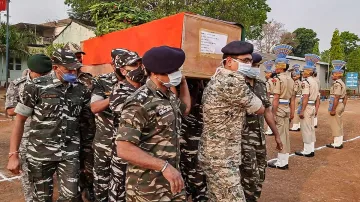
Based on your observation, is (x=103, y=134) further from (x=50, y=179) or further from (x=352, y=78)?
(x=352, y=78)

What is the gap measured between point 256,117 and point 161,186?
6.30 ft

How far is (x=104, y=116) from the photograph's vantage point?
3561 millimetres

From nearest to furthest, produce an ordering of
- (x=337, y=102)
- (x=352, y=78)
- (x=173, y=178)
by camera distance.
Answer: (x=173, y=178) → (x=337, y=102) → (x=352, y=78)

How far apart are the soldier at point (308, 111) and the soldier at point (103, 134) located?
4.81 metres

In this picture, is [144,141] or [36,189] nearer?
[144,141]

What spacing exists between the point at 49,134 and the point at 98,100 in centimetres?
56

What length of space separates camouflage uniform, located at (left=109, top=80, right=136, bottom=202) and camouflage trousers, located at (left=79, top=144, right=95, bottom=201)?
0.88 meters

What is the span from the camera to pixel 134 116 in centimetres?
208

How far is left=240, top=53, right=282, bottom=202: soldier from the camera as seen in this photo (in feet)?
11.4

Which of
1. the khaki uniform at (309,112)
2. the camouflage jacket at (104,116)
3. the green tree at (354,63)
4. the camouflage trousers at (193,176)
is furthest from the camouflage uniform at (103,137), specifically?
the green tree at (354,63)

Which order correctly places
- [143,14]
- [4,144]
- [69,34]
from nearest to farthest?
1. [143,14]
2. [4,144]
3. [69,34]

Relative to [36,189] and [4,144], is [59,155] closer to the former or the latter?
[36,189]

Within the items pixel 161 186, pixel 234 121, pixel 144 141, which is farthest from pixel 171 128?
pixel 234 121

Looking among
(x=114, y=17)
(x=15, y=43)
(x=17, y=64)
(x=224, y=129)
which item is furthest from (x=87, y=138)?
(x=17, y=64)
